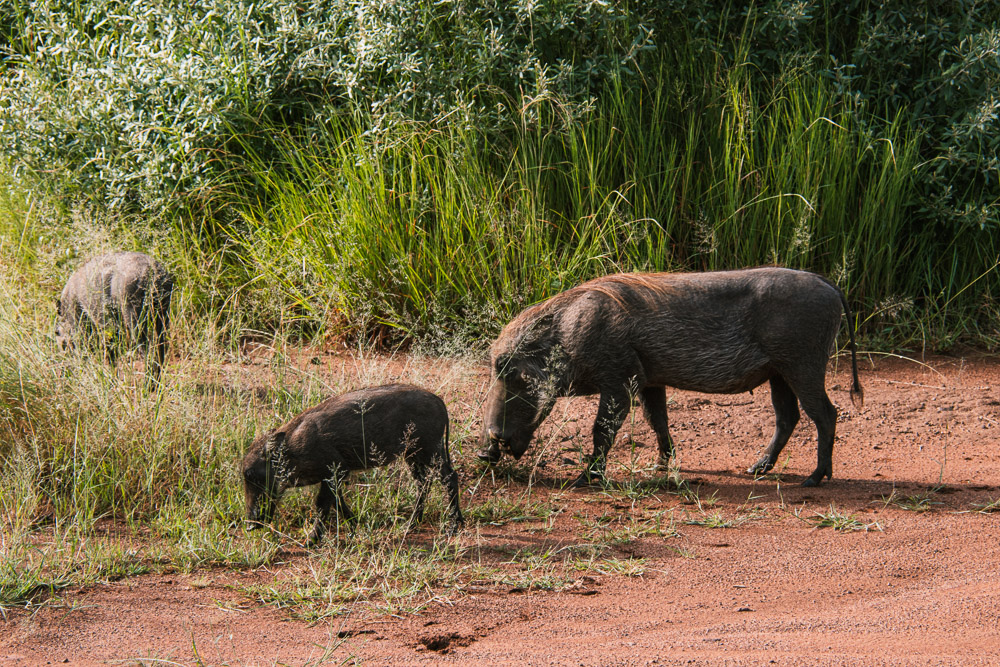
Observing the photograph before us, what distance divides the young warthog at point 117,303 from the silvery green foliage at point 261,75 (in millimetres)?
1618

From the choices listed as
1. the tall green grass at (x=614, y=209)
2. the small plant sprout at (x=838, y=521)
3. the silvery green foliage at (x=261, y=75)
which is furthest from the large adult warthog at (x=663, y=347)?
the silvery green foliage at (x=261, y=75)

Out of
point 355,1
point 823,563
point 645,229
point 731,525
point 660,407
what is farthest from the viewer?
point 355,1

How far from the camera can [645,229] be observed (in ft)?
21.3

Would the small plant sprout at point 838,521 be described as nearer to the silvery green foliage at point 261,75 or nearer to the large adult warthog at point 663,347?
the large adult warthog at point 663,347

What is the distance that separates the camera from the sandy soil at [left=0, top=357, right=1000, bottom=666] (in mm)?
3133

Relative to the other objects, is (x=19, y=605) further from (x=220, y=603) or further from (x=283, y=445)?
(x=283, y=445)

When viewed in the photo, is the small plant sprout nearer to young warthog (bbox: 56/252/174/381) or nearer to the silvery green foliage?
the silvery green foliage

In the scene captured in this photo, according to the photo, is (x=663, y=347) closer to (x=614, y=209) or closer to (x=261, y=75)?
(x=614, y=209)

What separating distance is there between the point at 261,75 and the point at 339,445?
441cm

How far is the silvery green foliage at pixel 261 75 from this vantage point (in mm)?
6898

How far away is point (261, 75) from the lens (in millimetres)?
7637

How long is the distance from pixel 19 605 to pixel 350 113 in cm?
473

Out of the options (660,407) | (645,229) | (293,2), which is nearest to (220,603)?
(660,407)

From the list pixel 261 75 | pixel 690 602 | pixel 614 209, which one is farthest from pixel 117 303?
pixel 690 602
